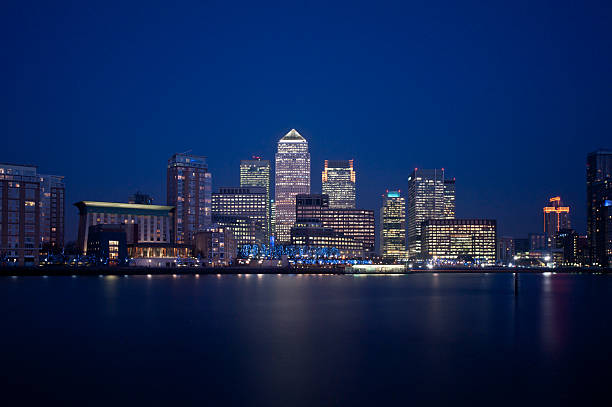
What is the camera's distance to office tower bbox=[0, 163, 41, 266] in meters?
164

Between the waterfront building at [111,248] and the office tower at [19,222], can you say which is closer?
the office tower at [19,222]

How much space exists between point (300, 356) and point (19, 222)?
153521 mm

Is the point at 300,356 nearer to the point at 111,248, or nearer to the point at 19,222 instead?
the point at 19,222

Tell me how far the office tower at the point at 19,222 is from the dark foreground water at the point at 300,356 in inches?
4560

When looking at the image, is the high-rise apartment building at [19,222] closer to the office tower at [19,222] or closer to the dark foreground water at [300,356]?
the office tower at [19,222]

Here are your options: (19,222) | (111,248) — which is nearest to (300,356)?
(19,222)

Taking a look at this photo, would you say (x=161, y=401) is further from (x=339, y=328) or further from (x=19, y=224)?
(x=19, y=224)

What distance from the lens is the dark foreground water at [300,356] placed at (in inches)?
981

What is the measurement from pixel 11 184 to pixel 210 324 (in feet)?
452

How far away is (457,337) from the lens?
4169 centimetres

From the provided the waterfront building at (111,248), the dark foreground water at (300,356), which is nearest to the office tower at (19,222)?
the waterfront building at (111,248)

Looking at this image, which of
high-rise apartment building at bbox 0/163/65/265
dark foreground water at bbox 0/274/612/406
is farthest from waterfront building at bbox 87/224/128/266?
dark foreground water at bbox 0/274/612/406

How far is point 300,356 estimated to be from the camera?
1332 inches

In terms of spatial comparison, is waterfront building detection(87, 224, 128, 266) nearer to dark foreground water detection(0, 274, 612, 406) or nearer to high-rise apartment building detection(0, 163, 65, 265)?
high-rise apartment building detection(0, 163, 65, 265)
